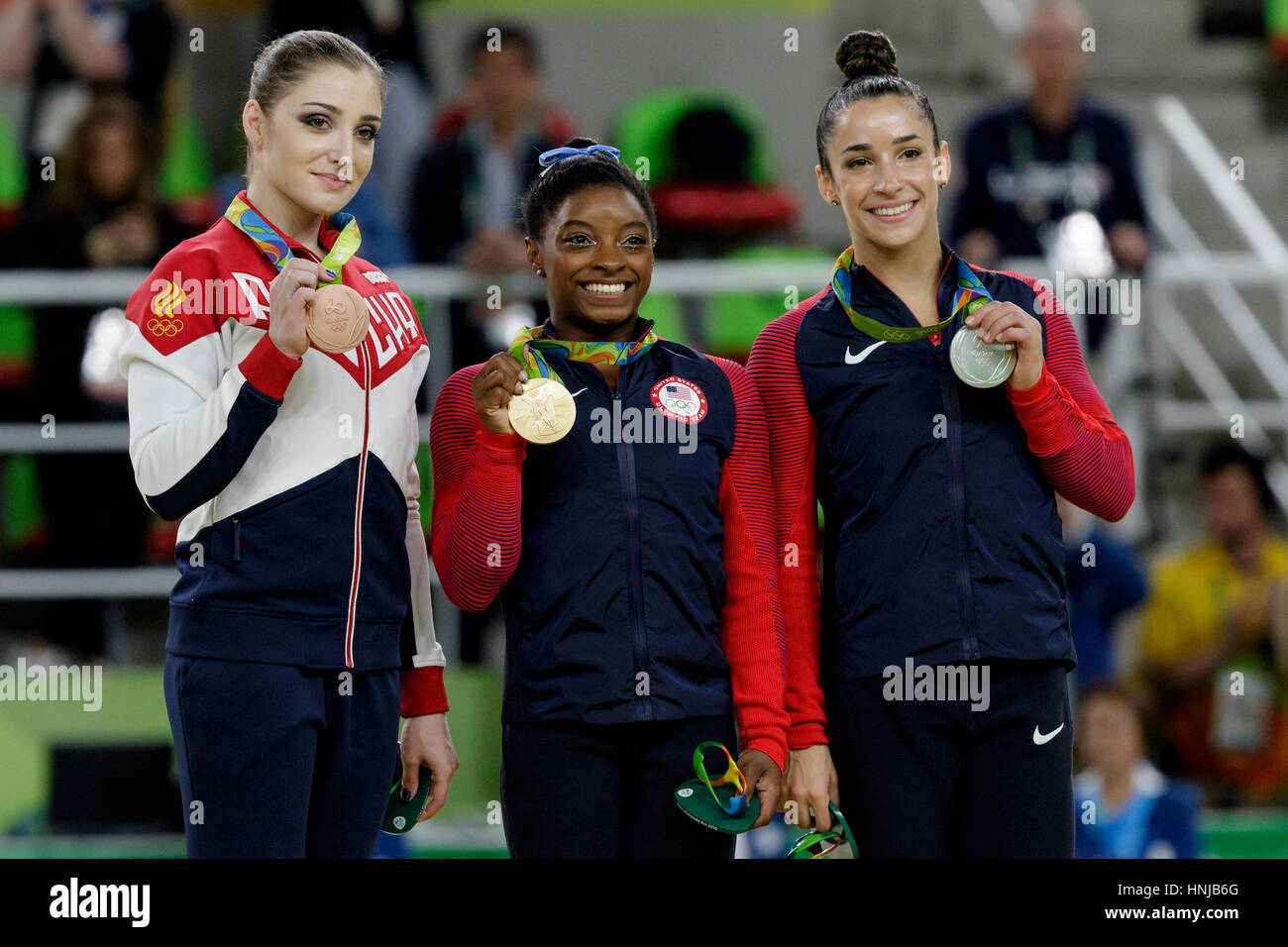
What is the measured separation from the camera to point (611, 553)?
277cm

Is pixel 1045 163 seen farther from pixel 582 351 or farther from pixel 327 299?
pixel 327 299

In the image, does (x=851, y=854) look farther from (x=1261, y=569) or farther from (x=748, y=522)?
(x=1261, y=569)

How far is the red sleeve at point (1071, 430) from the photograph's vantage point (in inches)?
110

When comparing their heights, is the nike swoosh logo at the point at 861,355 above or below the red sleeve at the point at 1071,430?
above

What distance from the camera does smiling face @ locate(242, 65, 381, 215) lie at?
2.73 metres

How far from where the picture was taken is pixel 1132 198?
5.69 m

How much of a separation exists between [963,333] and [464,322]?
2.58 meters

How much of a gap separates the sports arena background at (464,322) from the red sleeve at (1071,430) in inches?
57.3

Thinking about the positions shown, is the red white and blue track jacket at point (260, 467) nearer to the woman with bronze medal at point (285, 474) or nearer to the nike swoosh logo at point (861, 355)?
the woman with bronze medal at point (285, 474)

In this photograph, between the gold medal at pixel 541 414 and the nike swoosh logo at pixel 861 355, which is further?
the nike swoosh logo at pixel 861 355

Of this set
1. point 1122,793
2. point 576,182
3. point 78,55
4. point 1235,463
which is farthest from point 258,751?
point 78,55

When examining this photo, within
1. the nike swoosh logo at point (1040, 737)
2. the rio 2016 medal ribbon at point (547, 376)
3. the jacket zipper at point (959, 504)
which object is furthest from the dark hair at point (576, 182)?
the nike swoosh logo at point (1040, 737)

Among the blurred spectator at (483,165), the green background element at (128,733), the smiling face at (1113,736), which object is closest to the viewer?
the green background element at (128,733)

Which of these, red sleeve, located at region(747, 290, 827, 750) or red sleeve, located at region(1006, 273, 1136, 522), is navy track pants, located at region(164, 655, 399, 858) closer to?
red sleeve, located at region(747, 290, 827, 750)
